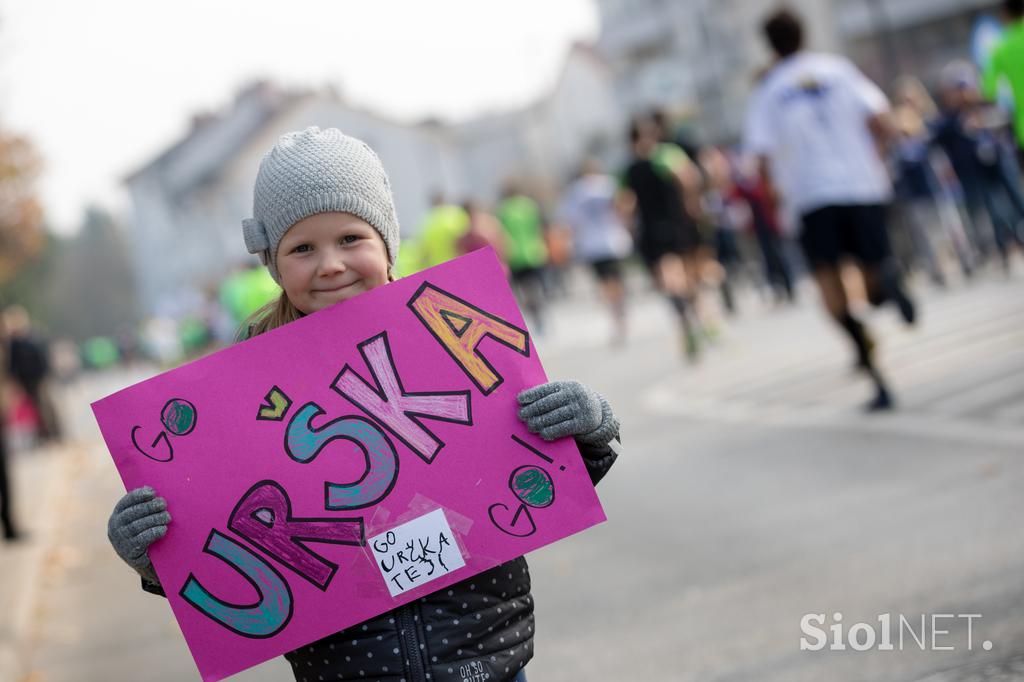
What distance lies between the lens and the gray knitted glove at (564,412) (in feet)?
9.03

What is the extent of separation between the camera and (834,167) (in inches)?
318

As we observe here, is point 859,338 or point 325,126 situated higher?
point 325,126

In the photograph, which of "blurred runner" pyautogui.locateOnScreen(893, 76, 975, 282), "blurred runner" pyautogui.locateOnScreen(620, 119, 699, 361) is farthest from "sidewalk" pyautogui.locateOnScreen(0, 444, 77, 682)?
"blurred runner" pyautogui.locateOnScreen(893, 76, 975, 282)

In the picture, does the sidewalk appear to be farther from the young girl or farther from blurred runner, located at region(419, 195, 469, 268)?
blurred runner, located at region(419, 195, 469, 268)

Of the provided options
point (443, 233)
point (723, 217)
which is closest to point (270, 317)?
point (443, 233)

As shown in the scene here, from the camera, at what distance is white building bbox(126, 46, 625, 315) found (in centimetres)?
7262

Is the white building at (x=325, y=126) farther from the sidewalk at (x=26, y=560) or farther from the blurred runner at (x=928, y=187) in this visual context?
the blurred runner at (x=928, y=187)

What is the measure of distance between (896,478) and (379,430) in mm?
4027

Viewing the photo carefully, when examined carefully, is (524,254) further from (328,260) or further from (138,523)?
(138,523)

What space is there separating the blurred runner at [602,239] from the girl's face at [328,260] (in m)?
13.3

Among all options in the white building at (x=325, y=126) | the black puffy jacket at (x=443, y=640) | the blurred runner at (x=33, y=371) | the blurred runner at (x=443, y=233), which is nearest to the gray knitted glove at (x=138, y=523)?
the black puffy jacket at (x=443, y=640)

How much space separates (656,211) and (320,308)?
10605mm

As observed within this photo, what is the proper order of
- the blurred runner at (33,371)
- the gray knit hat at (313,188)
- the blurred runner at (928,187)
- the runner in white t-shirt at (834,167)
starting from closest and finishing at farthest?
the gray knit hat at (313,188) < the runner in white t-shirt at (834,167) < the blurred runner at (928,187) < the blurred runner at (33,371)

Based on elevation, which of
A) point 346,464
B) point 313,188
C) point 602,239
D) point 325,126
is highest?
point 325,126
